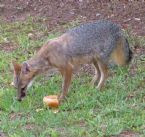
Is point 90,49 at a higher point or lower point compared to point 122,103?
higher

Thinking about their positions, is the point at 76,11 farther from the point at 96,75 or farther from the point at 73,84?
the point at 73,84

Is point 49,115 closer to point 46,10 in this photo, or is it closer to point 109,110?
point 109,110

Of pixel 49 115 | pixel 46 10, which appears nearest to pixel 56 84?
pixel 49 115

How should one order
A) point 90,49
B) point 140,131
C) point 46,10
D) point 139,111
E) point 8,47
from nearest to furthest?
point 140,131 → point 139,111 → point 90,49 → point 8,47 → point 46,10

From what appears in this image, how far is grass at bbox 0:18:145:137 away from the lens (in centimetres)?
602

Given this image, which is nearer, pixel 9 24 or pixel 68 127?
pixel 68 127

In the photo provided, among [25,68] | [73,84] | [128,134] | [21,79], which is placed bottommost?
[128,134]

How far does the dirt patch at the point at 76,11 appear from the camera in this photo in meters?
10.6

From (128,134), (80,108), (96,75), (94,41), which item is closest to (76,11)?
(96,75)

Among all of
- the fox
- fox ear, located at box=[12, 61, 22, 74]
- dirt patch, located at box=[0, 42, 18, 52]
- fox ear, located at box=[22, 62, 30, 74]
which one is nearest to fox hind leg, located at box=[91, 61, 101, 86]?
the fox

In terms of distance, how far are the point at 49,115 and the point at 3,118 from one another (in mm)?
572

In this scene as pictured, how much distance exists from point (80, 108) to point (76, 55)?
38.7 inches

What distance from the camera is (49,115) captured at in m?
6.49

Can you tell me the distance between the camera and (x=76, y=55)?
748cm
